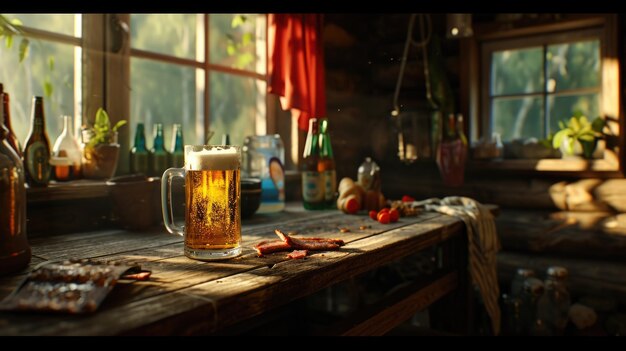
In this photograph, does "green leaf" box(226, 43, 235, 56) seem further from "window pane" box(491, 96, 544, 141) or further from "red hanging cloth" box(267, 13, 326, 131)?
"window pane" box(491, 96, 544, 141)

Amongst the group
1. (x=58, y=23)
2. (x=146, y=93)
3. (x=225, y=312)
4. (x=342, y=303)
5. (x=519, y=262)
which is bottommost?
(x=342, y=303)

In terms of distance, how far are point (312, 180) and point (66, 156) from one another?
0.99 meters

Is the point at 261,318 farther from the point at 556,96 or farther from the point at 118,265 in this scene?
the point at 556,96

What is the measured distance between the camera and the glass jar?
2.12 m

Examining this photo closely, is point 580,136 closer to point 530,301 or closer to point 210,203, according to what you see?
point 530,301

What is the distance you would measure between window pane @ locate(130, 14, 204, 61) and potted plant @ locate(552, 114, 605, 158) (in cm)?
221

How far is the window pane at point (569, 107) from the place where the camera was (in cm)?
293

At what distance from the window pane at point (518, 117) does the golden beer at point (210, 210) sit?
8.59ft

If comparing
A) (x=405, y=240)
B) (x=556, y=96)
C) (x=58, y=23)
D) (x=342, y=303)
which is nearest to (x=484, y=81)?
(x=556, y=96)

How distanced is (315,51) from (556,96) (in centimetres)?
164

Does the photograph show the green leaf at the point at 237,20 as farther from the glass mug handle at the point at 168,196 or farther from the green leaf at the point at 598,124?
the green leaf at the point at 598,124

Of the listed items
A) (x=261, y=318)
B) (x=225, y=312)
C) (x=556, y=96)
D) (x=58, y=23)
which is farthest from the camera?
(x=556, y=96)

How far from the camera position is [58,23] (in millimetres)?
1896

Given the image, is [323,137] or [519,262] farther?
[519,262]
